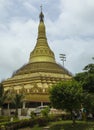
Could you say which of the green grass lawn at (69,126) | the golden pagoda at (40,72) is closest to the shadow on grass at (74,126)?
the green grass lawn at (69,126)

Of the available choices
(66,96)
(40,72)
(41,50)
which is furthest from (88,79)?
(41,50)

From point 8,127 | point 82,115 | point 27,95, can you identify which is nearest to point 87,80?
point 82,115

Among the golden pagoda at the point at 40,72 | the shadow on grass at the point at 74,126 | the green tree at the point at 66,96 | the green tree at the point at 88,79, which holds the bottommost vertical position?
the shadow on grass at the point at 74,126

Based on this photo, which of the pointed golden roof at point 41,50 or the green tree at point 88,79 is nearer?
the green tree at point 88,79

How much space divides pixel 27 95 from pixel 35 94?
161cm

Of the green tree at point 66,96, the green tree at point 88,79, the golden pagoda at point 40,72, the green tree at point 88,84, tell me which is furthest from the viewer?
the golden pagoda at point 40,72

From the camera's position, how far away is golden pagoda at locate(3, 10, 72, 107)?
73500 millimetres

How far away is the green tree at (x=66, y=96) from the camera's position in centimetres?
3900

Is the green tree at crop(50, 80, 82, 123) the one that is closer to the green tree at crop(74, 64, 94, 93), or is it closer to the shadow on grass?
the shadow on grass

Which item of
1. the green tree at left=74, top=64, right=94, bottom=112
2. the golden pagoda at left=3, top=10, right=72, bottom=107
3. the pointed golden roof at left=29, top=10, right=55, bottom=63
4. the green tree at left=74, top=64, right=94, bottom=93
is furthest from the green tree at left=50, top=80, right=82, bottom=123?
the pointed golden roof at left=29, top=10, right=55, bottom=63

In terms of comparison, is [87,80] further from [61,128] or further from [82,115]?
[61,128]

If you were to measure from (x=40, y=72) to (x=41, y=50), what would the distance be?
248 inches

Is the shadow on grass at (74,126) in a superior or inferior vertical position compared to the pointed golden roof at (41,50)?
inferior

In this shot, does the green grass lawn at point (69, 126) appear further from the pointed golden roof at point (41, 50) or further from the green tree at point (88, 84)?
the pointed golden roof at point (41, 50)
